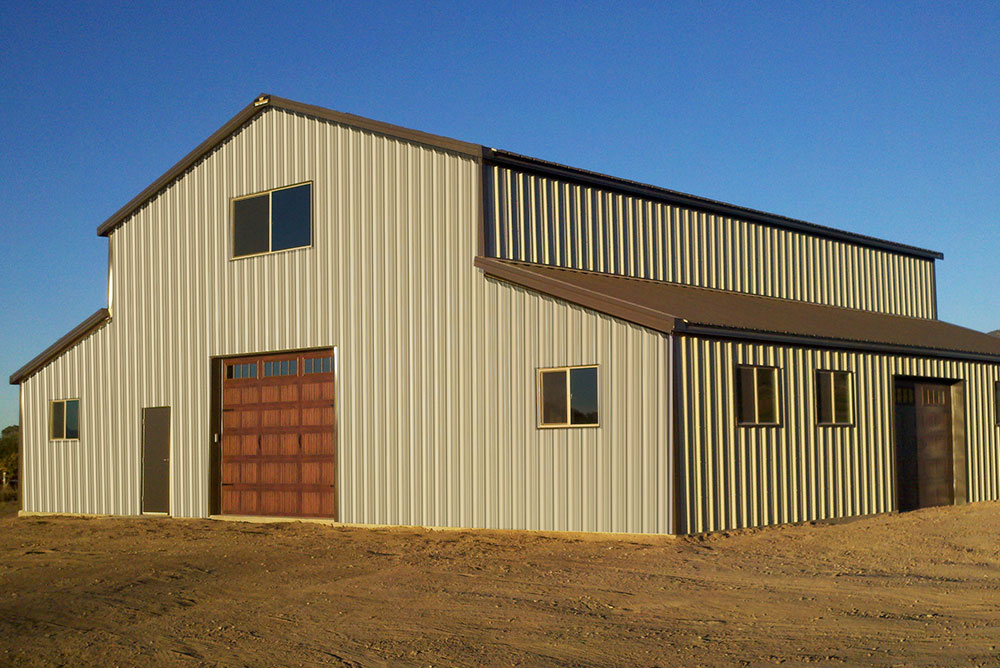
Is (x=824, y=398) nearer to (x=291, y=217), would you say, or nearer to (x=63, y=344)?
(x=291, y=217)

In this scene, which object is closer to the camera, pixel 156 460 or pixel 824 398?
pixel 824 398

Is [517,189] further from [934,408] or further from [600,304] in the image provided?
[934,408]

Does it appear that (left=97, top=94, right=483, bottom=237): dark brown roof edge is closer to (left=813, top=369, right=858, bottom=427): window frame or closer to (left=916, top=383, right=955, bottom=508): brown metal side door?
(left=813, top=369, right=858, bottom=427): window frame

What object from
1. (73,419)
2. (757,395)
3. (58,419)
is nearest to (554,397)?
(757,395)

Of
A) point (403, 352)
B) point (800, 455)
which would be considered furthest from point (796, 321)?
point (403, 352)

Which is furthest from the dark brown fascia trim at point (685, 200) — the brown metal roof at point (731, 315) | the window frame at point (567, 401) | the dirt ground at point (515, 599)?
the dirt ground at point (515, 599)

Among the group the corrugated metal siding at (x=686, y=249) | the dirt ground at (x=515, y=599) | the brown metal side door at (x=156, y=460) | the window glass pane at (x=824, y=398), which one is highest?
the corrugated metal siding at (x=686, y=249)

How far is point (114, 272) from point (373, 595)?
14.2 metres

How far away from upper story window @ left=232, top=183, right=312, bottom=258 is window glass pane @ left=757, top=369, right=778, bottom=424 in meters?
8.13

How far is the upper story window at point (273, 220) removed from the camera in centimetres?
1978

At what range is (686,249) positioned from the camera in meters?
21.3

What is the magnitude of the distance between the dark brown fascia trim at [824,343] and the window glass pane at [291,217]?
7.63 metres

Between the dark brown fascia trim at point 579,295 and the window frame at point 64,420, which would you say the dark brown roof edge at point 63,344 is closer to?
the window frame at point 64,420

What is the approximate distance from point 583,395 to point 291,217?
7.04 meters
